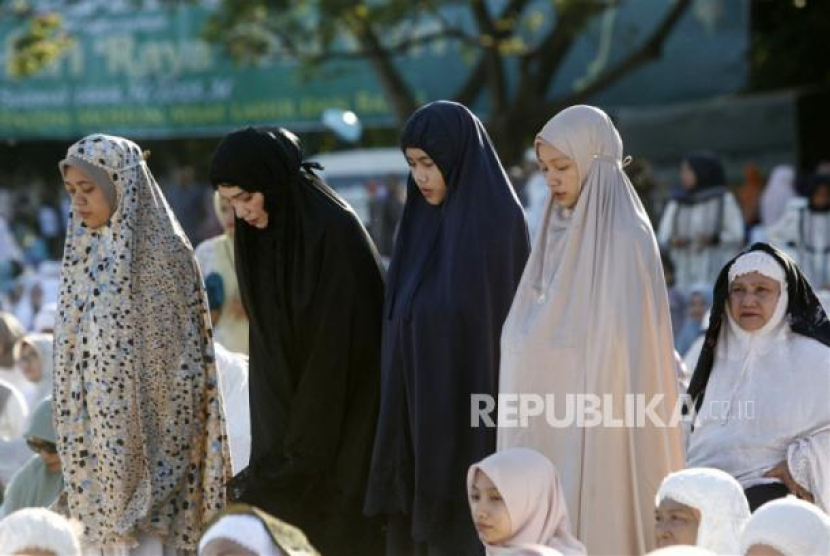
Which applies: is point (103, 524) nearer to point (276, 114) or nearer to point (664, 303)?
Answer: point (664, 303)

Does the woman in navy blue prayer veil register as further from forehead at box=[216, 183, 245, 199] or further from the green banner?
the green banner

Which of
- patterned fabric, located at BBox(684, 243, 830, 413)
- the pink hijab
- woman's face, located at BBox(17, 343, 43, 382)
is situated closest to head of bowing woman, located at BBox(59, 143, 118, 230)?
the pink hijab

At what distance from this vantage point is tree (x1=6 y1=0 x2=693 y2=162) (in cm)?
1978

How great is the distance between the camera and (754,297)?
6945 millimetres

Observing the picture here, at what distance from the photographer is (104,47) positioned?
23828 mm

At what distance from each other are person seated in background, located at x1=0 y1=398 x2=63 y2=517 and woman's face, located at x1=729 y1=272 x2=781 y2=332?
8.76 ft

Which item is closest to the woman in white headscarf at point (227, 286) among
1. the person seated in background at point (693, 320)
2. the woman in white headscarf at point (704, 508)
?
the person seated in background at point (693, 320)

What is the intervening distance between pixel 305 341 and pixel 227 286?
2.82 m

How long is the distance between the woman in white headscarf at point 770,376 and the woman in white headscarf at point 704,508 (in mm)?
921

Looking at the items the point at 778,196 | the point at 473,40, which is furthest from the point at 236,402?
the point at 473,40

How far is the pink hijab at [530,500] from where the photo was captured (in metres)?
5.39

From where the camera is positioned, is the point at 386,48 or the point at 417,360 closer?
the point at 417,360

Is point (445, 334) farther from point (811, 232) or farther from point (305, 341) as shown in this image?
point (811, 232)

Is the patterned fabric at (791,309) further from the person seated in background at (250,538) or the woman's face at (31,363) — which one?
the woman's face at (31,363)
